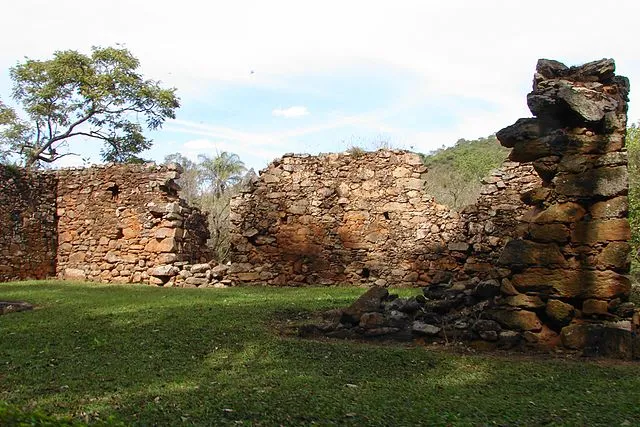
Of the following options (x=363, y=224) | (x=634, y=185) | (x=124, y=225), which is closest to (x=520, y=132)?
(x=363, y=224)

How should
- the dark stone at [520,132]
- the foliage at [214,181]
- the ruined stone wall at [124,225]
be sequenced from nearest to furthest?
1. the dark stone at [520,132]
2. the ruined stone wall at [124,225]
3. the foliage at [214,181]

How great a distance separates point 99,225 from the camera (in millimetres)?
15906

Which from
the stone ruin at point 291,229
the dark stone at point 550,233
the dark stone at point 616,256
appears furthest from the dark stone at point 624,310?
the stone ruin at point 291,229

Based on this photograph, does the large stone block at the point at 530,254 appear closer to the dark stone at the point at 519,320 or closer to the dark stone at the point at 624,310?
the dark stone at the point at 519,320

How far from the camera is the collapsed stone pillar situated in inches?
265

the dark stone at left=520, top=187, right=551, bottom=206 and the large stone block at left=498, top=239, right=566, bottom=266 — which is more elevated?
the dark stone at left=520, top=187, right=551, bottom=206

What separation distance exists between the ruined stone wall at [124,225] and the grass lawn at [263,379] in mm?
6785

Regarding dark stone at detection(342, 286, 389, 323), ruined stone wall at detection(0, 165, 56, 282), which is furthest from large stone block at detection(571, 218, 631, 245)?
ruined stone wall at detection(0, 165, 56, 282)

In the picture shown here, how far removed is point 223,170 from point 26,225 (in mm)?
16243

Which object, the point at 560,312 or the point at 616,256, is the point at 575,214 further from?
the point at 560,312

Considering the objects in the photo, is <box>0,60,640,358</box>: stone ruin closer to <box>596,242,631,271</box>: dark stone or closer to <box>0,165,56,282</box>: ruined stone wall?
<box>0,165,56,282</box>: ruined stone wall

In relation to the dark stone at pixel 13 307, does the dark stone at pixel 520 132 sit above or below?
above

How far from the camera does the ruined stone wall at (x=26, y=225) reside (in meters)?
15.4

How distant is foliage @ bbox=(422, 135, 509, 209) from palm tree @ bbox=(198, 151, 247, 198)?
1015 cm
